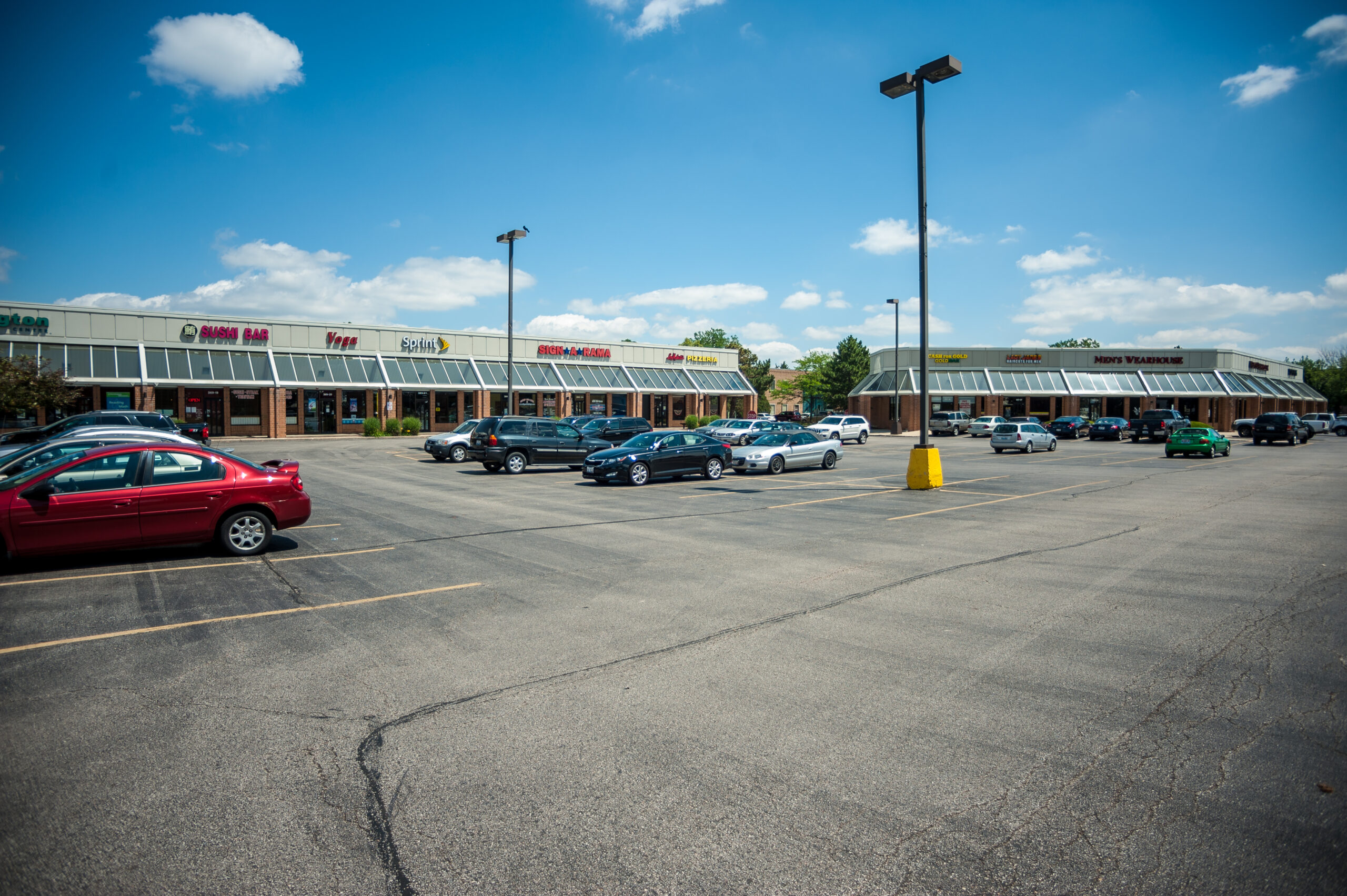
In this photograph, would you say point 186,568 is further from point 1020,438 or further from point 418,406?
point 418,406

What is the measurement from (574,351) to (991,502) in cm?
4207

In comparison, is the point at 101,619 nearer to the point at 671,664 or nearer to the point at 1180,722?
the point at 671,664

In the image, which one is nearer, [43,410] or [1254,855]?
[1254,855]

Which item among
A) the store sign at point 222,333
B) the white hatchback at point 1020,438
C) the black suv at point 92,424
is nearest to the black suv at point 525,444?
the black suv at point 92,424

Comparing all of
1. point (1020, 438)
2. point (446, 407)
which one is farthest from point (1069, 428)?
point (446, 407)

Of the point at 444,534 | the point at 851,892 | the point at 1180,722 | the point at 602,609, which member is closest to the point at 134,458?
the point at 444,534

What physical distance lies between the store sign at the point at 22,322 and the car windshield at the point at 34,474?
38.1m

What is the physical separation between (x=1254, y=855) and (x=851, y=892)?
6.01 ft

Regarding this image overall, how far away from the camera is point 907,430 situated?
6106 centimetres

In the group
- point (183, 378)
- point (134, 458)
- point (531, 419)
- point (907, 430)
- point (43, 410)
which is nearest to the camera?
point (134, 458)

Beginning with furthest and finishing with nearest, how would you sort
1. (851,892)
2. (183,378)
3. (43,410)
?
(183,378) → (43,410) → (851,892)

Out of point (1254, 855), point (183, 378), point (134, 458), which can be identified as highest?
point (183, 378)

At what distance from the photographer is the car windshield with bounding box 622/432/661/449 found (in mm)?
20844

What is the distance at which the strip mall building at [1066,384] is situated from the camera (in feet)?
201
